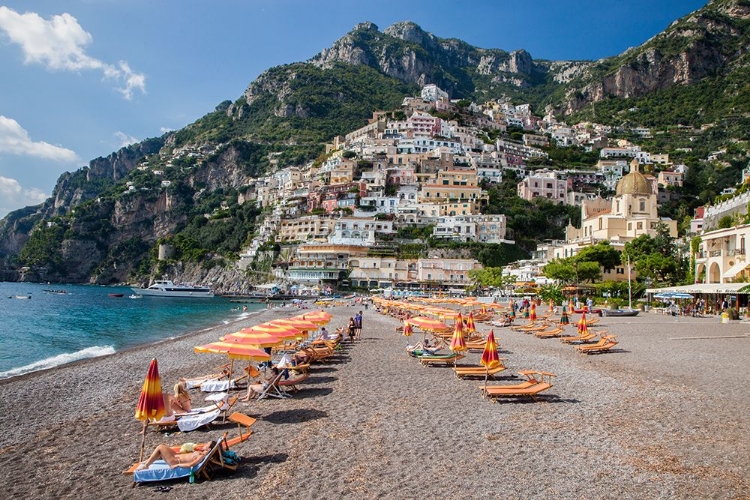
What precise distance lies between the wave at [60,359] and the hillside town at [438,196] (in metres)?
39.9

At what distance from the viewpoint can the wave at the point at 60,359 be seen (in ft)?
52.2

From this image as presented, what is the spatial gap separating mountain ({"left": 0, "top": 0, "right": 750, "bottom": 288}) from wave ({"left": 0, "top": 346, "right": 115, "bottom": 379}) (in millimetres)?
66050

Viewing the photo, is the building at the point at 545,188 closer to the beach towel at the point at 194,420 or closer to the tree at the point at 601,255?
the tree at the point at 601,255

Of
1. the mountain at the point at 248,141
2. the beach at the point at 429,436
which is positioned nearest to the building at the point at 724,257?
the beach at the point at 429,436

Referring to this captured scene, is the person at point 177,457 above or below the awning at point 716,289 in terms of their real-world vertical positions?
below

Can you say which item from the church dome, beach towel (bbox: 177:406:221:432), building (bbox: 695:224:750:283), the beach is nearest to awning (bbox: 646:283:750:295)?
building (bbox: 695:224:750:283)

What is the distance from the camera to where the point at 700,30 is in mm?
133500

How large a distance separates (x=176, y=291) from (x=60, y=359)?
62.1 m

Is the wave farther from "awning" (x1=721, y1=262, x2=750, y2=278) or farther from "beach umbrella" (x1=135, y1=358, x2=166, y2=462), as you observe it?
"awning" (x1=721, y1=262, x2=750, y2=278)

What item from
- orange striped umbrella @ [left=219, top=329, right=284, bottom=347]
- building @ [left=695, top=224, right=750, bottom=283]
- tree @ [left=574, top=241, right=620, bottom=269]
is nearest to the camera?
orange striped umbrella @ [left=219, top=329, right=284, bottom=347]

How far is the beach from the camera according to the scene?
5840mm

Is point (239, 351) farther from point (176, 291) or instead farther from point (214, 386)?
point (176, 291)

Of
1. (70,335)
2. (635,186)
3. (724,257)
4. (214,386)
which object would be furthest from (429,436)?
(635,186)

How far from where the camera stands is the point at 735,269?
2856cm
